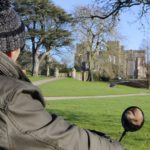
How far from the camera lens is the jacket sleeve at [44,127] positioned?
1.70 m

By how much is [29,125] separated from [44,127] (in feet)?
0.18

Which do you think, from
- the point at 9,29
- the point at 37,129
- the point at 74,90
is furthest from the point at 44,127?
the point at 74,90

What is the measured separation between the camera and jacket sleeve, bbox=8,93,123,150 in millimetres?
1695

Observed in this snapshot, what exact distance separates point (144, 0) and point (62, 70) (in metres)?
77.3

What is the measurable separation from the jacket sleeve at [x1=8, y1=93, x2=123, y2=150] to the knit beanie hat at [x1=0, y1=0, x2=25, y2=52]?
0.92 feet

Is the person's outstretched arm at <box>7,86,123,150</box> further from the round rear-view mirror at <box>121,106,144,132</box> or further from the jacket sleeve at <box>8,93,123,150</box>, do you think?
the round rear-view mirror at <box>121,106,144,132</box>

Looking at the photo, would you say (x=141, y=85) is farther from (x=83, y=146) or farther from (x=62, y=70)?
(x=83, y=146)

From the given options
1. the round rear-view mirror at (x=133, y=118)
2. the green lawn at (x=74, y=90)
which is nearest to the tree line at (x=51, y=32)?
the green lawn at (x=74, y=90)

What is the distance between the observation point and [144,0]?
659 inches

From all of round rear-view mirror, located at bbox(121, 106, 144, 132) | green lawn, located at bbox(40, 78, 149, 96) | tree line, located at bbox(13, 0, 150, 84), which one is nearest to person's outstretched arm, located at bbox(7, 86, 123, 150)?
round rear-view mirror, located at bbox(121, 106, 144, 132)

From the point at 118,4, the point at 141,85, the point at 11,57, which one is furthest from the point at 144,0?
the point at 141,85

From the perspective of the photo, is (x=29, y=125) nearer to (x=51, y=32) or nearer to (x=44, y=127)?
(x=44, y=127)

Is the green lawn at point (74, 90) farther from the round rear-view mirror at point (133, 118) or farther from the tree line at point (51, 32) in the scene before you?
the round rear-view mirror at point (133, 118)

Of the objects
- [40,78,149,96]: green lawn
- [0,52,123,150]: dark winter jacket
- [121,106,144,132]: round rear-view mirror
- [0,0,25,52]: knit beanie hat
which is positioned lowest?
[40,78,149,96]: green lawn
